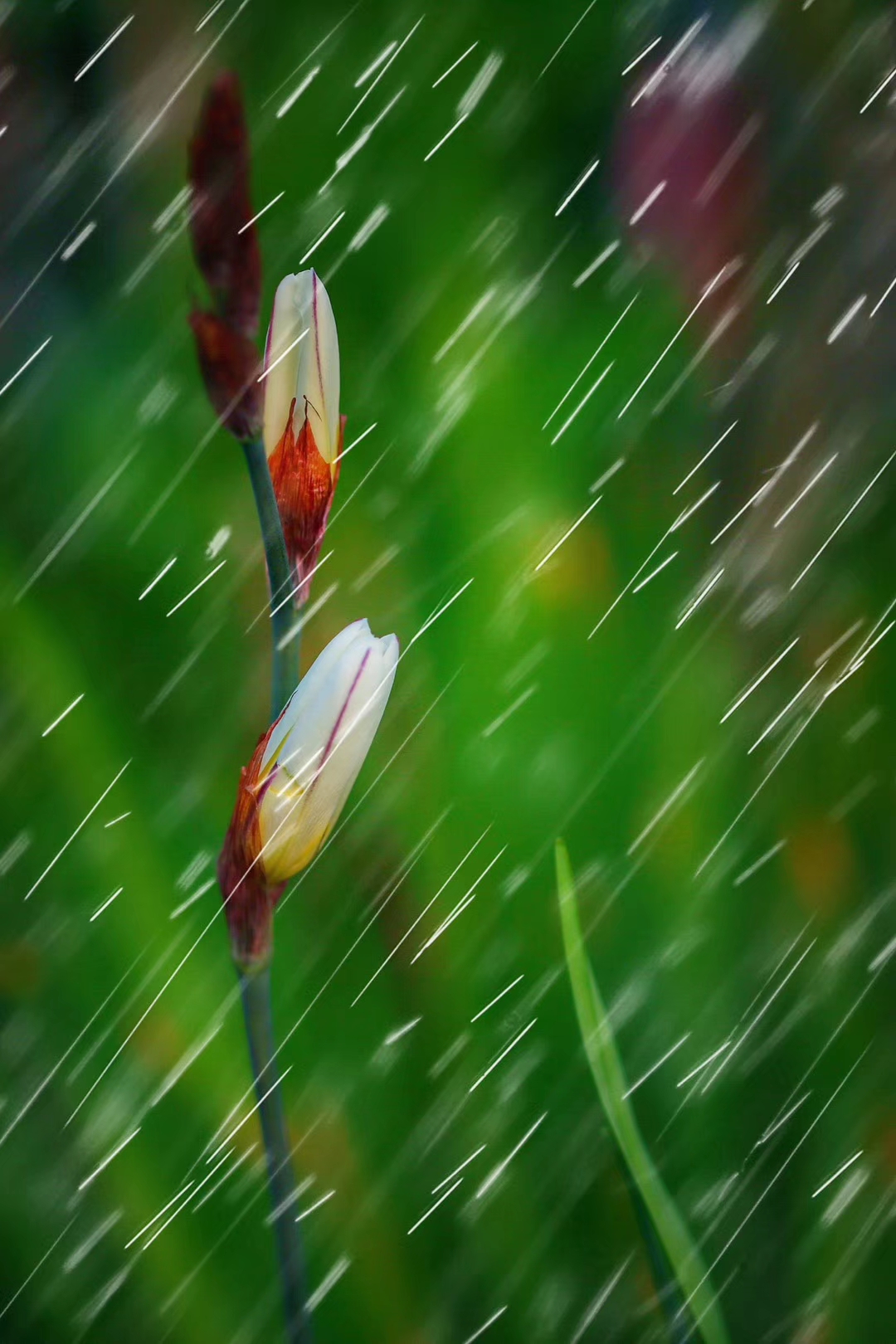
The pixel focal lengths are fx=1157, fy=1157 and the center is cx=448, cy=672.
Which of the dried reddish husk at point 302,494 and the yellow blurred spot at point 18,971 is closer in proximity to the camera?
the dried reddish husk at point 302,494

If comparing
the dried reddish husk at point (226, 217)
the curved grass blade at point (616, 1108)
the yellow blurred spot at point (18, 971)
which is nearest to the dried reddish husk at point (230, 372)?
the dried reddish husk at point (226, 217)

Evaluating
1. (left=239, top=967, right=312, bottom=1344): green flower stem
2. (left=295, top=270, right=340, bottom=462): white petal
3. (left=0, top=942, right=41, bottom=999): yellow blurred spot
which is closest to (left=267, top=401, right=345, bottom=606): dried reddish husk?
(left=295, top=270, right=340, bottom=462): white petal

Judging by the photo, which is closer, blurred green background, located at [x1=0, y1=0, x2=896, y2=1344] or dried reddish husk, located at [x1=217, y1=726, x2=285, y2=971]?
dried reddish husk, located at [x1=217, y1=726, x2=285, y2=971]

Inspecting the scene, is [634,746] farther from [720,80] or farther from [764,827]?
[720,80]

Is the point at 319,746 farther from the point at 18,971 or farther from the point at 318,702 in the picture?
the point at 18,971

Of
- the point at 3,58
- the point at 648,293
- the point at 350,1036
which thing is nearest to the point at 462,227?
the point at 648,293

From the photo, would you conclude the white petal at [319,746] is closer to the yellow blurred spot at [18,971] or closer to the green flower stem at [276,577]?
the green flower stem at [276,577]

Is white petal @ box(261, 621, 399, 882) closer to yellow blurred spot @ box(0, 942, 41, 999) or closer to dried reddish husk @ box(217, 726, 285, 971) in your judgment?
dried reddish husk @ box(217, 726, 285, 971)

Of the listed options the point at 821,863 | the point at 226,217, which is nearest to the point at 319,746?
the point at 226,217
